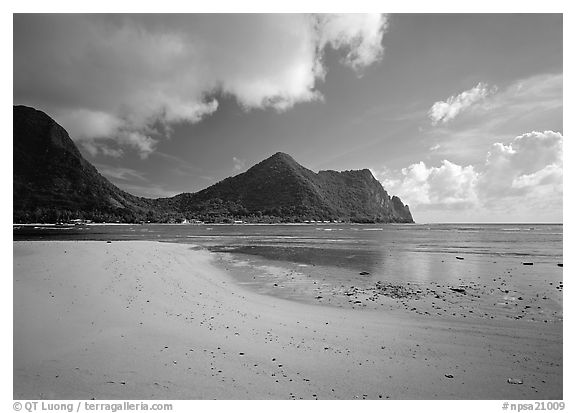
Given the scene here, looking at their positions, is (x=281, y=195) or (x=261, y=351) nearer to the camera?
(x=261, y=351)

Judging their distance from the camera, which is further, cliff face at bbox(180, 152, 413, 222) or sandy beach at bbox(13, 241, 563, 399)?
cliff face at bbox(180, 152, 413, 222)

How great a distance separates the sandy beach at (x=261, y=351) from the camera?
12.7 feet

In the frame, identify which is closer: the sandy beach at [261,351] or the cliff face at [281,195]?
the sandy beach at [261,351]

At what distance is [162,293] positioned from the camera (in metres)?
7.93

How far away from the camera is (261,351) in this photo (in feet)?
15.1

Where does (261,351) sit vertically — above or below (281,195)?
below

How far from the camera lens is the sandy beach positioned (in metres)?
3.87

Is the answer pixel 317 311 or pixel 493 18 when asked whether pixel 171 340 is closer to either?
pixel 317 311

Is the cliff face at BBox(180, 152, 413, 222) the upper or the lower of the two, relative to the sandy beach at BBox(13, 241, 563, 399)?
upper

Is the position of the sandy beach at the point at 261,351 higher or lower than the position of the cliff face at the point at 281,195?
lower

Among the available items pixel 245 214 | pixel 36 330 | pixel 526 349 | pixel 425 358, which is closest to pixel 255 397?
pixel 425 358
